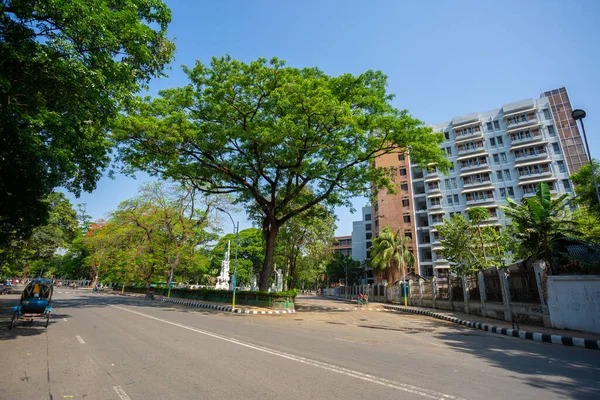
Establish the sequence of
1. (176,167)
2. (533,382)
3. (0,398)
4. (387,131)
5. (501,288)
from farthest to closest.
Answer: (176,167) < (387,131) < (501,288) < (533,382) < (0,398)

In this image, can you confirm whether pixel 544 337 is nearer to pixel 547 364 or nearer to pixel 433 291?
pixel 547 364

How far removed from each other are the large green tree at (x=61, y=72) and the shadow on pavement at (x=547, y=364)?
1141 centimetres

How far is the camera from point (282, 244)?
35.2 meters

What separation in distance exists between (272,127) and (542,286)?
15.2 meters

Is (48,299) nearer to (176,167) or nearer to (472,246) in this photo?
(176,167)

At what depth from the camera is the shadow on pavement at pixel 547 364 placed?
191 inches

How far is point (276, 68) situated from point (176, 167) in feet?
28.8

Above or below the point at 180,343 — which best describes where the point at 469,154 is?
above

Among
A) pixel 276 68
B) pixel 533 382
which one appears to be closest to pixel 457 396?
pixel 533 382

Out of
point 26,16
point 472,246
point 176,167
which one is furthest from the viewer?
point 472,246

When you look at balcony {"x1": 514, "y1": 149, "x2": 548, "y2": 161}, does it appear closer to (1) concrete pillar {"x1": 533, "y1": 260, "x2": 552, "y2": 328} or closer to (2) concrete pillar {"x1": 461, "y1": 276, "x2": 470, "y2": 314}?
(2) concrete pillar {"x1": 461, "y1": 276, "x2": 470, "y2": 314}

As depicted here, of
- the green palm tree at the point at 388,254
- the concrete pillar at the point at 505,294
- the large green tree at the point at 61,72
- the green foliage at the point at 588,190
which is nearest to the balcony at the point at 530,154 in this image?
the green palm tree at the point at 388,254

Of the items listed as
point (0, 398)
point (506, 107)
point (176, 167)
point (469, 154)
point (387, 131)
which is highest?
point (506, 107)

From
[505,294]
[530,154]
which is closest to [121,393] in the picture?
[505,294]
